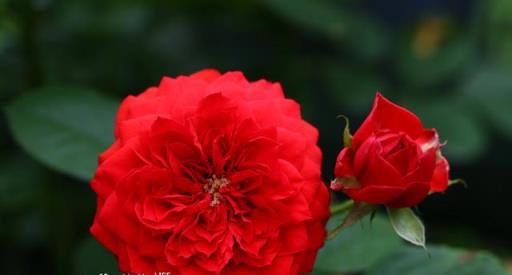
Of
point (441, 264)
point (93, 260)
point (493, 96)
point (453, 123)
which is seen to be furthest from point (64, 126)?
point (493, 96)

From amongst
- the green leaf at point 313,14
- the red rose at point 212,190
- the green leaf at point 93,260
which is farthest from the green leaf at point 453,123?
the red rose at point 212,190

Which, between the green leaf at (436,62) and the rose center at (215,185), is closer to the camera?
the rose center at (215,185)

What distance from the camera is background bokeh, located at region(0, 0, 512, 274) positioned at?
1234mm

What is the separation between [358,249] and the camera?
40.9 inches

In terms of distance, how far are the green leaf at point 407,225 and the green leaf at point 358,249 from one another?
21 centimetres

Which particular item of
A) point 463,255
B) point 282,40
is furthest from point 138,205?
point 282,40

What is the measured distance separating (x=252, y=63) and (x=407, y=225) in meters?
0.90

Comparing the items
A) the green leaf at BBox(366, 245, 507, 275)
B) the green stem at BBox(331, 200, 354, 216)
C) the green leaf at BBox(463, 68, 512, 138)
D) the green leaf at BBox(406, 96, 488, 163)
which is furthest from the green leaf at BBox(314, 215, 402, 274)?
the green leaf at BBox(463, 68, 512, 138)

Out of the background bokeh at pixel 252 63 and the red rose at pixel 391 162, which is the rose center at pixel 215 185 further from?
the background bokeh at pixel 252 63

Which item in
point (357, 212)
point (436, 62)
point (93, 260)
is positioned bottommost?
point (93, 260)

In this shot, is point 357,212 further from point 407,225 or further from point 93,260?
point 93,260

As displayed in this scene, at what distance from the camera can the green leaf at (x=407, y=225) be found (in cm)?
75

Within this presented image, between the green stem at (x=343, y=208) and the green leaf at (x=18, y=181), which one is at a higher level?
the green stem at (x=343, y=208)

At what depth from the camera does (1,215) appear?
1.25 meters
